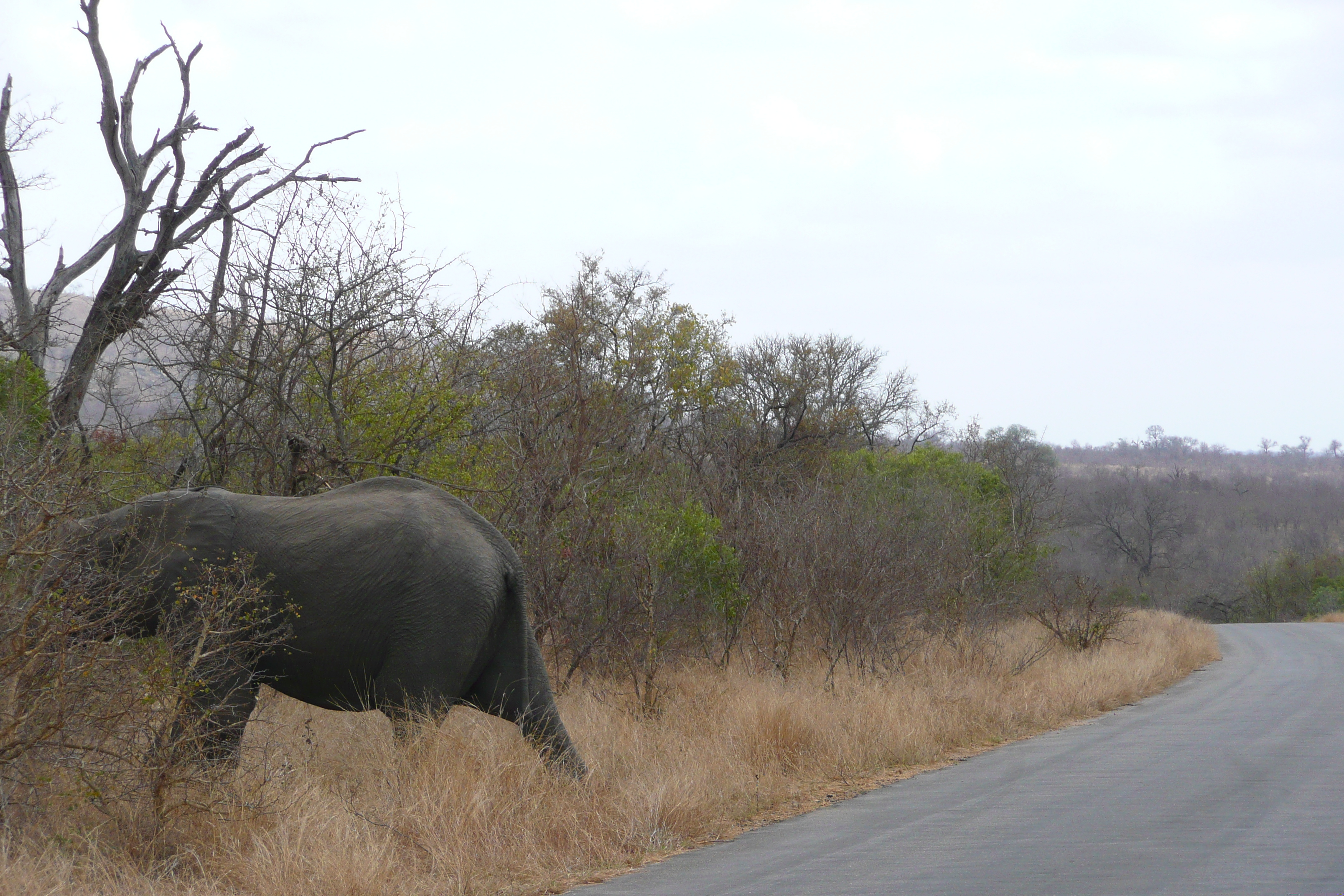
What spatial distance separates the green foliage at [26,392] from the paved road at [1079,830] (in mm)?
5498

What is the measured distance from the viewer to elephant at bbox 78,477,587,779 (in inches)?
297

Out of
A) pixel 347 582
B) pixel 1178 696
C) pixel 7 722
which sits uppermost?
pixel 347 582

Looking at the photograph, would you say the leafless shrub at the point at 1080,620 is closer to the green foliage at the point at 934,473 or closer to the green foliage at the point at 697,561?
the green foliage at the point at 934,473

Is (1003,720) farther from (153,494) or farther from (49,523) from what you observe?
(49,523)

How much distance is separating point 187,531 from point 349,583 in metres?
1.08

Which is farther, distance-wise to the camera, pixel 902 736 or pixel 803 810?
pixel 902 736

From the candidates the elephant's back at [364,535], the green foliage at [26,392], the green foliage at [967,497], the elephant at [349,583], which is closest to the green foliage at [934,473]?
the green foliage at [967,497]

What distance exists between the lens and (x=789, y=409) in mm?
33250

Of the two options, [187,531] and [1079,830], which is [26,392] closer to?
[187,531]

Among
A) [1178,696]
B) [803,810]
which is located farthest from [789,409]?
[803,810]

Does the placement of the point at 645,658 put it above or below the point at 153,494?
below

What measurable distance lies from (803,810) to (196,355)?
7.00 m

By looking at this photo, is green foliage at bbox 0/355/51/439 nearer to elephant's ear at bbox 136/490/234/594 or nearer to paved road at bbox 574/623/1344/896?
elephant's ear at bbox 136/490/234/594

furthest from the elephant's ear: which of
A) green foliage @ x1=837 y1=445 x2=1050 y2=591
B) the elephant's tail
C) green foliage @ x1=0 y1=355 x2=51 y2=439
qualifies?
green foliage @ x1=837 y1=445 x2=1050 y2=591
